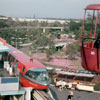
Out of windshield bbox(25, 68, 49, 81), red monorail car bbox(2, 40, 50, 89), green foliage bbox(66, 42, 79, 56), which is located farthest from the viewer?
green foliage bbox(66, 42, 79, 56)

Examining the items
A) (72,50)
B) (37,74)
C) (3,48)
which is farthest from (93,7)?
(72,50)

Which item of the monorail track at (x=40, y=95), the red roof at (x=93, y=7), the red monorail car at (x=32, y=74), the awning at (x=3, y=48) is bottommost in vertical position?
the monorail track at (x=40, y=95)

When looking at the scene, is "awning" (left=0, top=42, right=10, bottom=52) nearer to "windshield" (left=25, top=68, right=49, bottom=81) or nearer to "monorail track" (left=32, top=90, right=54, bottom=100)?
"windshield" (left=25, top=68, right=49, bottom=81)

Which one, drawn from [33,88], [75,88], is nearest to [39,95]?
[33,88]

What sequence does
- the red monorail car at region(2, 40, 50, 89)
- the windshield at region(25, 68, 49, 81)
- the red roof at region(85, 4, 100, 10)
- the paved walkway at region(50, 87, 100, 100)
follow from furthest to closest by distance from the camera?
1. the paved walkway at region(50, 87, 100, 100)
2. the windshield at region(25, 68, 49, 81)
3. the red monorail car at region(2, 40, 50, 89)
4. the red roof at region(85, 4, 100, 10)

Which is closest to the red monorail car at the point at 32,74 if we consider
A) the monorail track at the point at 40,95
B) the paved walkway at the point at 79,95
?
the monorail track at the point at 40,95

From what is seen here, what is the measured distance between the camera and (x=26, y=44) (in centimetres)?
5469

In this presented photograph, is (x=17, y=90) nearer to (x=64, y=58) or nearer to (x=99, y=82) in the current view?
(x=99, y=82)

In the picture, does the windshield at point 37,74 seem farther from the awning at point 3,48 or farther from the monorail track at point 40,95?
the awning at point 3,48

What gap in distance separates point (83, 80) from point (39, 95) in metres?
13.3

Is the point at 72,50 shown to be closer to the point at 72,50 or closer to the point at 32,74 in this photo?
the point at 72,50

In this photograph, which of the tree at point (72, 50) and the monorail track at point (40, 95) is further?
the tree at point (72, 50)

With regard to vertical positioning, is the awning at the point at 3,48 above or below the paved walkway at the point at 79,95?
above

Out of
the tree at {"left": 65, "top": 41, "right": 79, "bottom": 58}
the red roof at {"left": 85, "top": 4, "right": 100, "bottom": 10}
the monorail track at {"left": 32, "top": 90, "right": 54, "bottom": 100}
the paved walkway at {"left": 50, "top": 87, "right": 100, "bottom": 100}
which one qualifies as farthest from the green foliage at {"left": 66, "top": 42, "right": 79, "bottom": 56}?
the red roof at {"left": 85, "top": 4, "right": 100, "bottom": 10}
